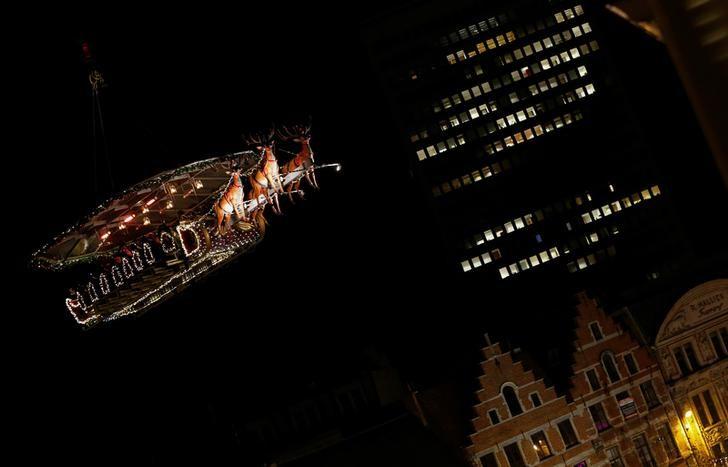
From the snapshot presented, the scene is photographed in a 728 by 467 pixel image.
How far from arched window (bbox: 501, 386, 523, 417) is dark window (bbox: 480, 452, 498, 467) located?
5.75 feet

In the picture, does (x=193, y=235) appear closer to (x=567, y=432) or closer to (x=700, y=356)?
(x=567, y=432)

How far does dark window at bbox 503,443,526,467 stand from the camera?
30.0 m

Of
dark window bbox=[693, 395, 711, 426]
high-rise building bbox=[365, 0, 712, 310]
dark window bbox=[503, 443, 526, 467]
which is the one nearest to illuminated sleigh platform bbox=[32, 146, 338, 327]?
dark window bbox=[503, 443, 526, 467]

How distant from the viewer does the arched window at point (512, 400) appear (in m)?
30.4

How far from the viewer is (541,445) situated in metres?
30.3

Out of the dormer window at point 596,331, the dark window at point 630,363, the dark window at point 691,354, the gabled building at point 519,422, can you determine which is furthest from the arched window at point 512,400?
the dark window at point 691,354

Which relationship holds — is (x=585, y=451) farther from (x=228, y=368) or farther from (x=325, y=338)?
(x=228, y=368)

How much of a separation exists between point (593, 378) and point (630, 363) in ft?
5.66

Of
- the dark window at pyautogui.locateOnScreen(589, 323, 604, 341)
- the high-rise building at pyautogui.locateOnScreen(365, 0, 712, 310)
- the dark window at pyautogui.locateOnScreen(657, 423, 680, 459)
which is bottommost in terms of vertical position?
the dark window at pyautogui.locateOnScreen(657, 423, 680, 459)

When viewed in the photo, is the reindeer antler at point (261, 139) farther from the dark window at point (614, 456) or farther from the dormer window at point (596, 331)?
the dark window at point (614, 456)

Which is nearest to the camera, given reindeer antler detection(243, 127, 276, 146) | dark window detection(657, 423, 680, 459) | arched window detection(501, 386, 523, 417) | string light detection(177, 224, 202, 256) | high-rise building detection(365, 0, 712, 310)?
reindeer antler detection(243, 127, 276, 146)

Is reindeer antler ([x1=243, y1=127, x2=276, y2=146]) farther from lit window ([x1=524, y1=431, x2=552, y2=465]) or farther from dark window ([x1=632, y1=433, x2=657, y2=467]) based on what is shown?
dark window ([x1=632, y1=433, x2=657, y2=467])

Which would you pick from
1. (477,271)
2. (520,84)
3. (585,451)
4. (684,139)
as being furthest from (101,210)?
(520,84)

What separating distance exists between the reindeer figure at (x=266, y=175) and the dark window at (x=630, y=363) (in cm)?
2064
